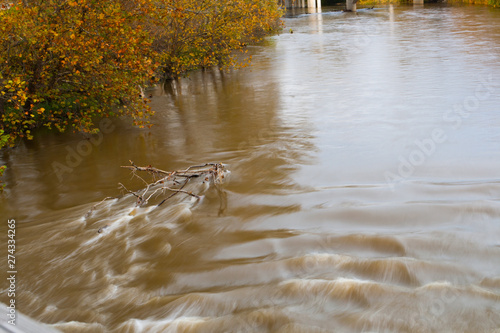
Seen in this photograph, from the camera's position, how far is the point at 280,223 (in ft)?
18.2

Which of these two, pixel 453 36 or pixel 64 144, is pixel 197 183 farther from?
pixel 453 36

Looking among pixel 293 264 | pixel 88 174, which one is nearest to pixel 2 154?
pixel 88 174

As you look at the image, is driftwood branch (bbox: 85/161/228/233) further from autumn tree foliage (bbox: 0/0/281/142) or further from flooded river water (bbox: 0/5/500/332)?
autumn tree foliage (bbox: 0/0/281/142)

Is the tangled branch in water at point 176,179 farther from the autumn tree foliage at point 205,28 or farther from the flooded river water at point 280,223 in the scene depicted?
the autumn tree foliage at point 205,28

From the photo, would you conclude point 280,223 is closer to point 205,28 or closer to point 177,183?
point 177,183

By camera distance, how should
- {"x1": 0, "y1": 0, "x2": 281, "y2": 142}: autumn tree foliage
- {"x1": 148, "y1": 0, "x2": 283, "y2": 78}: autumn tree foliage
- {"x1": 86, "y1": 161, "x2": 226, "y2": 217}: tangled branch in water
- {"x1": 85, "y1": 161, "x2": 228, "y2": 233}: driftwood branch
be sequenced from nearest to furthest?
{"x1": 85, "y1": 161, "x2": 228, "y2": 233}: driftwood branch < {"x1": 86, "y1": 161, "x2": 226, "y2": 217}: tangled branch in water < {"x1": 0, "y1": 0, "x2": 281, "y2": 142}: autumn tree foliage < {"x1": 148, "y1": 0, "x2": 283, "y2": 78}: autumn tree foliage

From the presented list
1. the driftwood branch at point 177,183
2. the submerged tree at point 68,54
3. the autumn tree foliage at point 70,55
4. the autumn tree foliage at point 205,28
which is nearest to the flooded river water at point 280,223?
the driftwood branch at point 177,183

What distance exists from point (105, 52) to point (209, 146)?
276cm

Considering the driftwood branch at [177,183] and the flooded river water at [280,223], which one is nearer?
the flooded river water at [280,223]

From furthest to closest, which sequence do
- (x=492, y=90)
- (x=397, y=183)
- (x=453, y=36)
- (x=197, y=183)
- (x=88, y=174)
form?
1. (x=453, y=36)
2. (x=492, y=90)
3. (x=88, y=174)
4. (x=197, y=183)
5. (x=397, y=183)

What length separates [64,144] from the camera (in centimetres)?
1013

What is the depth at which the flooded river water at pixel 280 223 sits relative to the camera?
152 inches

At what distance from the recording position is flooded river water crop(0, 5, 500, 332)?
3.87 meters

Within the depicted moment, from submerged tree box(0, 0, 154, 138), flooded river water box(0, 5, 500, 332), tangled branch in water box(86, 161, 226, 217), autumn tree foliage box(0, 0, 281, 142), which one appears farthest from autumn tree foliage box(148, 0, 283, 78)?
tangled branch in water box(86, 161, 226, 217)
